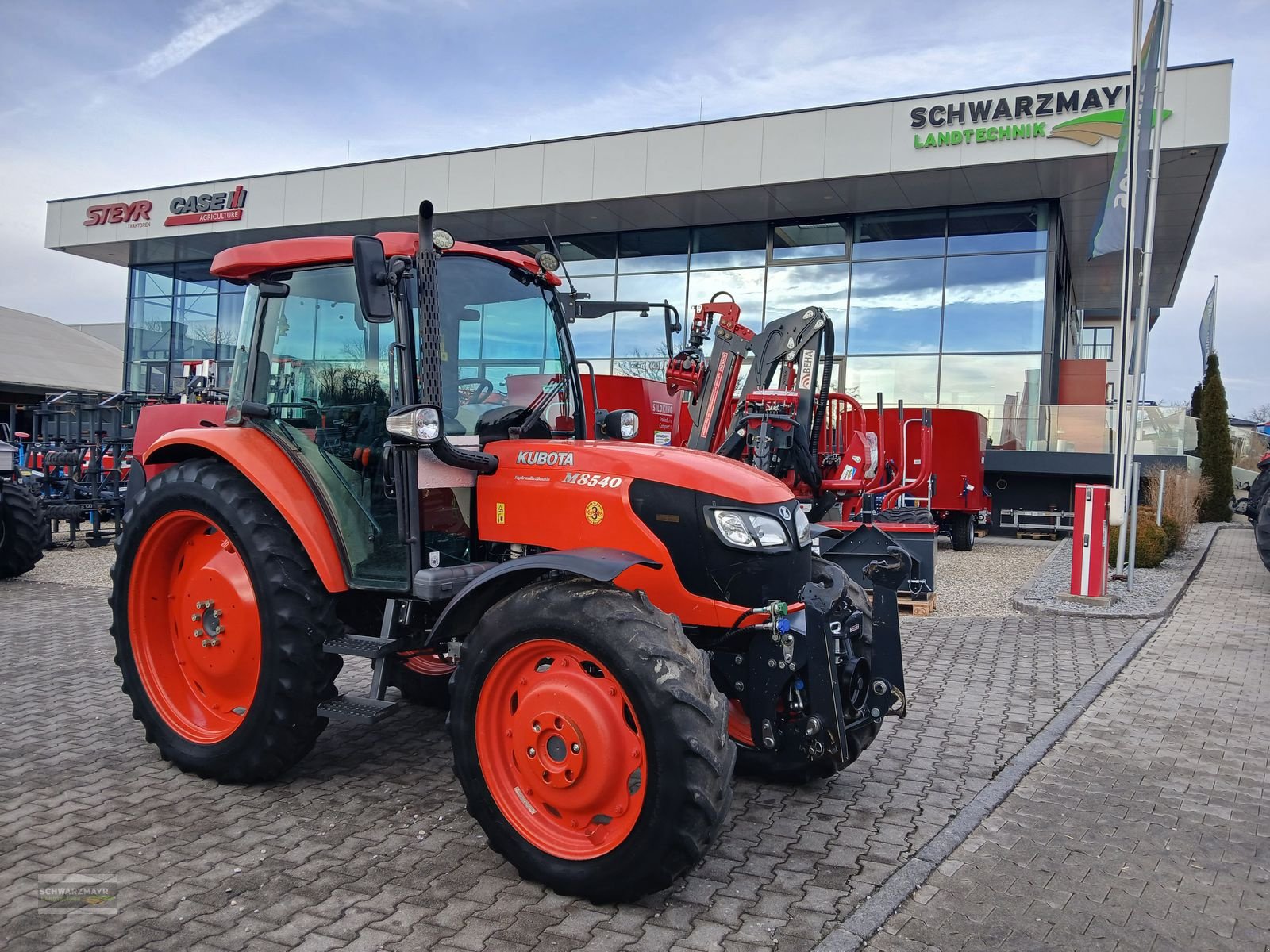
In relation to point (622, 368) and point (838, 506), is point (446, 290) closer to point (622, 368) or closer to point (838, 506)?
point (838, 506)

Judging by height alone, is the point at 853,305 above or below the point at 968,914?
above

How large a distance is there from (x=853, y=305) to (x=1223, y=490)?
36.3ft

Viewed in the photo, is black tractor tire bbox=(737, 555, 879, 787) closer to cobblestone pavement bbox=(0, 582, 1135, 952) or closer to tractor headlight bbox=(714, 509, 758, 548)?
cobblestone pavement bbox=(0, 582, 1135, 952)

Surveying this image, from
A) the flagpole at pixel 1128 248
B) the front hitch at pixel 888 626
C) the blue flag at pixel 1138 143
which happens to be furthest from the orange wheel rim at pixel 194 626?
the blue flag at pixel 1138 143

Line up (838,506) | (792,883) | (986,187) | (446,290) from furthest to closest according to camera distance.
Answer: (986,187), (838,506), (446,290), (792,883)

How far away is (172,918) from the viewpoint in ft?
10.3

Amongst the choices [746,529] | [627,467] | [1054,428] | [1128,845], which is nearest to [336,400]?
[627,467]

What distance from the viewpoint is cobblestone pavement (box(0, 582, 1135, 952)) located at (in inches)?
122

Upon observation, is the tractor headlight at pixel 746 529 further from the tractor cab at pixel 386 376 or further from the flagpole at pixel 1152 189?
the flagpole at pixel 1152 189

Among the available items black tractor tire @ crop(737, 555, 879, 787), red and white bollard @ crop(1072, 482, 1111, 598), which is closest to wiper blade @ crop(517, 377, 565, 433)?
black tractor tire @ crop(737, 555, 879, 787)

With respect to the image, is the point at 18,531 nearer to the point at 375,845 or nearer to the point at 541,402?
the point at 541,402

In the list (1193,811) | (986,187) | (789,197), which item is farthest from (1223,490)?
(1193,811)

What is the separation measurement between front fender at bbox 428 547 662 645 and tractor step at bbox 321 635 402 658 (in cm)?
28

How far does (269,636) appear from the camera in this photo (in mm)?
4133
